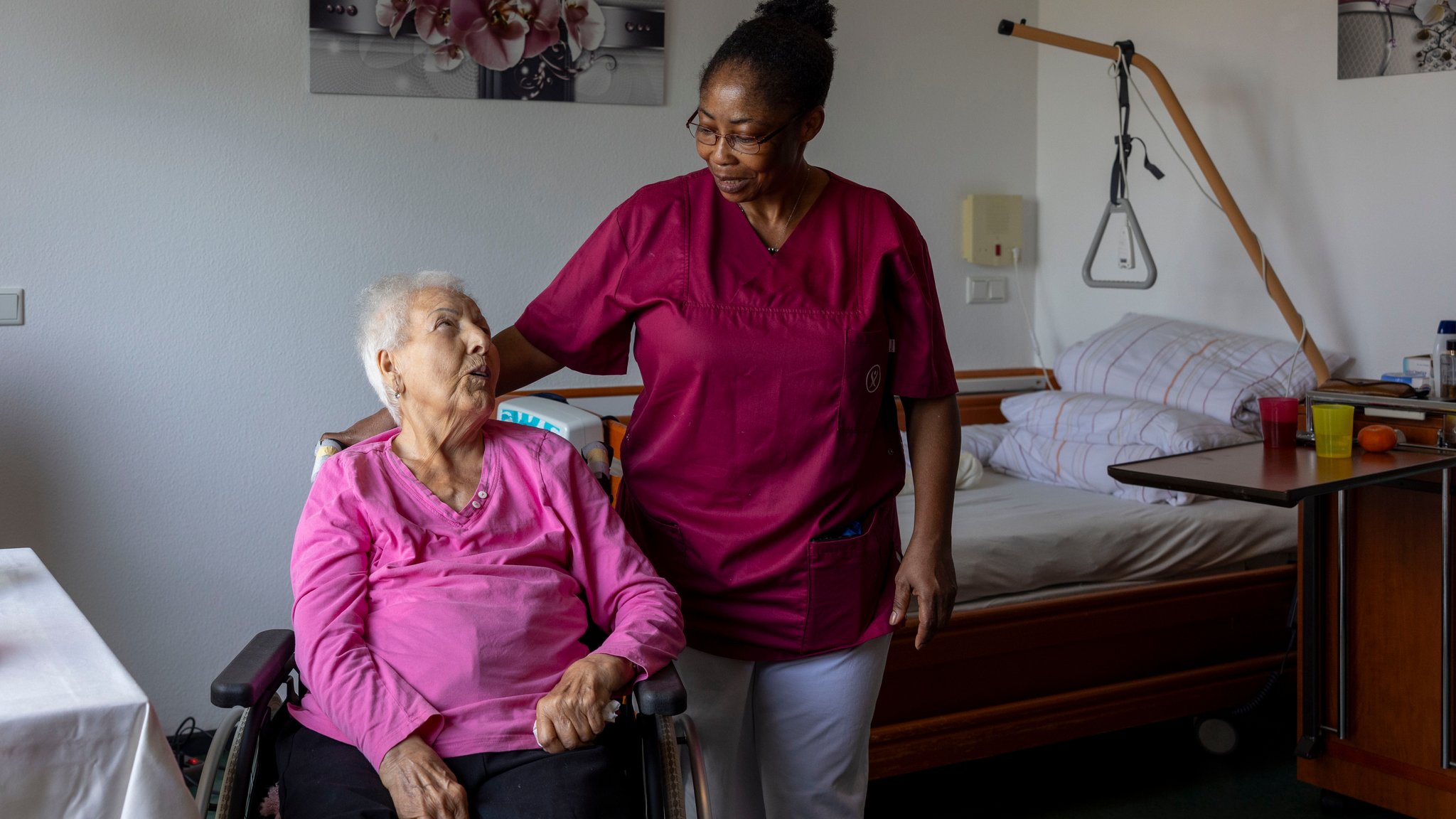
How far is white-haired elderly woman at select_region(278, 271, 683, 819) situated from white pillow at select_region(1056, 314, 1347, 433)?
2131 millimetres

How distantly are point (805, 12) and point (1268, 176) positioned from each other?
2.24 m

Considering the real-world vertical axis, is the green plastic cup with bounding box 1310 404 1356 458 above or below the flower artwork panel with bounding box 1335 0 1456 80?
below

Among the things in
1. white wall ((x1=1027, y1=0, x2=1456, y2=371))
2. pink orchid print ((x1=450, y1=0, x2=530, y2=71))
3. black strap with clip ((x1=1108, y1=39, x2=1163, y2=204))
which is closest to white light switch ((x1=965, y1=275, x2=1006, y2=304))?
white wall ((x1=1027, y1=0, x2=1456, y2=371))

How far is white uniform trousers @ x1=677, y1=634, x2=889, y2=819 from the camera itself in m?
1.57

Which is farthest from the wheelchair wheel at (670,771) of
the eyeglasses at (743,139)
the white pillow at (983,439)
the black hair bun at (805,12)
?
the white pillow at (983,439)

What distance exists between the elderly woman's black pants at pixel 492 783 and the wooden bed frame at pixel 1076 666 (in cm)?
112

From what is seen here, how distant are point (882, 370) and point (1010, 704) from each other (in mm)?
1369

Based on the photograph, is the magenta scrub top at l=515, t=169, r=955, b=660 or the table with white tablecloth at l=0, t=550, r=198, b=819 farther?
the magenta scrub top at l=515, t=169, r=955, b=660

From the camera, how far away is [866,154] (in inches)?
147

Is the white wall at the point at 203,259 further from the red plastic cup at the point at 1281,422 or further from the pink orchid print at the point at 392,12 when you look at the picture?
the red plastic cup at the point at 1281,422

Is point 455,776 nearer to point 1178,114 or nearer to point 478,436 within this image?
point 478,436

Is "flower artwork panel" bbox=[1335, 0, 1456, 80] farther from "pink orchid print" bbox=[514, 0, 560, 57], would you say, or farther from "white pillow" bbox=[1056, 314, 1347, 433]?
"pink orchid print" bbox=[514, 0, 560, 57]

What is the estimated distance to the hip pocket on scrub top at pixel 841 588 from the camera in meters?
1.53

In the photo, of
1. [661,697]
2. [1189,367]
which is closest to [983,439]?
[1189,367]
